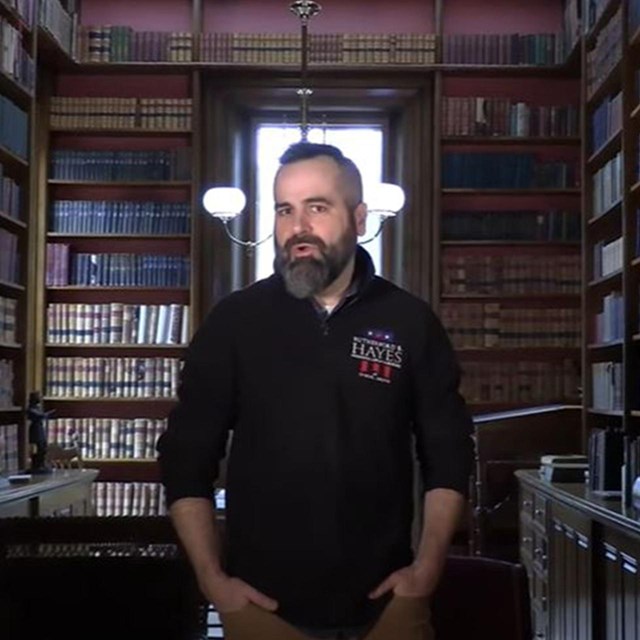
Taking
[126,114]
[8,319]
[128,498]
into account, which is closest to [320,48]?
[126,114]

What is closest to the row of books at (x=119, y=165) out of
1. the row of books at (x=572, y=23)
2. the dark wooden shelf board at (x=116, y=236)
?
the dark wooden shelf board at (x=116, y=236)

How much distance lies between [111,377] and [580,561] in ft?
13.4

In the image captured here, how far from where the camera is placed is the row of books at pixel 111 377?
7598 mm

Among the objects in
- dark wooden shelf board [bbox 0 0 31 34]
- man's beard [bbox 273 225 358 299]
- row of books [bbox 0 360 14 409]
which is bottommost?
row of books [bbox 0 360 14 409]

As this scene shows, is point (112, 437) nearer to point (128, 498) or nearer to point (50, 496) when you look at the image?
point (128, 498)

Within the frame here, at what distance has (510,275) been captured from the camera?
7.66m

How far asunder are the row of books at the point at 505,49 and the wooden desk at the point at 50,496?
11.7ft

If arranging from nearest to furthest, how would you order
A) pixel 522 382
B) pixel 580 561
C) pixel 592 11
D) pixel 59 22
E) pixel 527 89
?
pixel 580 561 < pixel 592 11 < pixel 59 22 < pixel 522 382 < pixel 527 89

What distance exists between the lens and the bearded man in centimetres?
180

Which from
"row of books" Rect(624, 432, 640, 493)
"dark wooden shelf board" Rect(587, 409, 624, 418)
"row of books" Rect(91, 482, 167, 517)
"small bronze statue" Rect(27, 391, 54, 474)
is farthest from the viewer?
"row of books" Rect(91, 482, 167, 517)

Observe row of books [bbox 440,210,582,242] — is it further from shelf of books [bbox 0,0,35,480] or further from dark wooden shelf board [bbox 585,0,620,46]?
shelf of books [bbox 0,0,35,480]

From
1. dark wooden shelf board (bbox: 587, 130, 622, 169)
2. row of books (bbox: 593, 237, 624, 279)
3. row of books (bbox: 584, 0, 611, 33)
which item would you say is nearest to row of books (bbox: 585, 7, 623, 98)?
row of books (bbox: 584, 0, 611, 33)

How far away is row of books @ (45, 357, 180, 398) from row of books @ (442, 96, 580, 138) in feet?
7.57

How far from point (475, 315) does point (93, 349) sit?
2.40 m
